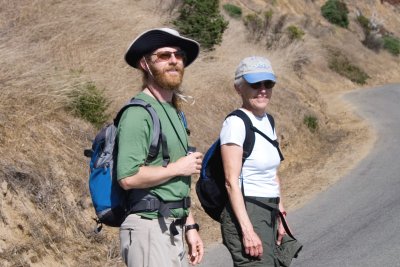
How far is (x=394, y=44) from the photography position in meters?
40.7

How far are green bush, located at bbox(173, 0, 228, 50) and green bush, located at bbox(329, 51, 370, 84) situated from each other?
15.4 meters

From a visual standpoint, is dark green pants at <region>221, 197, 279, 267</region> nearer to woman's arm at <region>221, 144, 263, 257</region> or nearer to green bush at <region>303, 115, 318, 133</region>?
woman's arm at <region>221, 144, 263, 257</region>

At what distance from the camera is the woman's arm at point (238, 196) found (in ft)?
10.6

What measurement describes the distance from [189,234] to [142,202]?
43 centimetres

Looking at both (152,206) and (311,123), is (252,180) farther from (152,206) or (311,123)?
(311,123)

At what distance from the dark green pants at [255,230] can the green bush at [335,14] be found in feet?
128

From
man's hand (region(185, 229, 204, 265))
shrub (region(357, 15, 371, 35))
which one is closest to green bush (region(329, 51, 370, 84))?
shrub (region(357, 15, 371, 35))

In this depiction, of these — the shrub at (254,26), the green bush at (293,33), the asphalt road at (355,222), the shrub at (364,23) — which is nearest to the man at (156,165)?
the asphalt road at (355,222)

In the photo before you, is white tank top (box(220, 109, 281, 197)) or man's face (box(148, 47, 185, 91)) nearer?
man's face (box(148, 47, 185, 91))

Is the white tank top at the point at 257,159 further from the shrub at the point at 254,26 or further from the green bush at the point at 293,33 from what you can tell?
the green bush at the point at 293,33

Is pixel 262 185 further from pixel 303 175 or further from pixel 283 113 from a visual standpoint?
pixel 283 113

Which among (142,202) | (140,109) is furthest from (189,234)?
(140,109)

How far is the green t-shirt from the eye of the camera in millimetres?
2723

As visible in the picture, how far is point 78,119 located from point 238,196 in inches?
170
